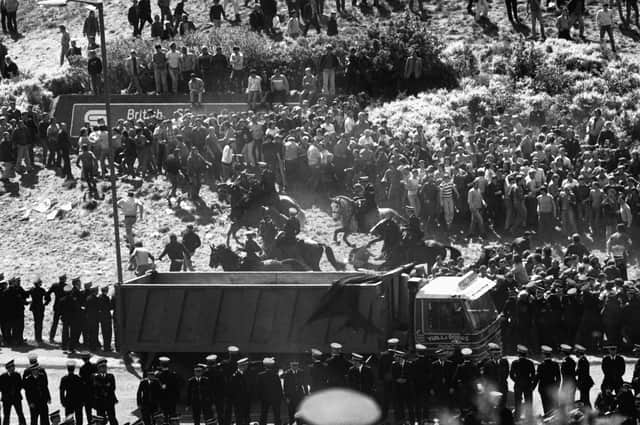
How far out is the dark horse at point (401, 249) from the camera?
3084 centimetres

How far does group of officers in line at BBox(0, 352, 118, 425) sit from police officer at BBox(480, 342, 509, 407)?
691cm

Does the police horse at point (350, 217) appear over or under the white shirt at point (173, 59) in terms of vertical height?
under

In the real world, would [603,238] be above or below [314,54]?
below

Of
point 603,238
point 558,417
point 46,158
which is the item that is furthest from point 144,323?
point 46,158

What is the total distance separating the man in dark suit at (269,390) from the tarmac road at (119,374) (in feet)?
4.26

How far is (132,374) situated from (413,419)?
6.96 m

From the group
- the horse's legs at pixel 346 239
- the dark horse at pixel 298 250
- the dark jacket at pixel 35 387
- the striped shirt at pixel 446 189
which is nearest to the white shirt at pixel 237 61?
the horse's legs at pixel 346 239

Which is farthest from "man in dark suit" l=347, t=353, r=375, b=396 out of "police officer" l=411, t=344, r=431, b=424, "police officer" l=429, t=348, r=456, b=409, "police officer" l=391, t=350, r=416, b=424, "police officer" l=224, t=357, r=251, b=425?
"police officer" l=224, t=357, r=251, b=425

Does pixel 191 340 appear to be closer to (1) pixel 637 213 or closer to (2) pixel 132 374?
(2) pixel 132 374

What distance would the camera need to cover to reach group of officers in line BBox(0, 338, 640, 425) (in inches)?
938

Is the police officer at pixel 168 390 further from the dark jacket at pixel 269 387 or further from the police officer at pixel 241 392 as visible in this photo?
the dark jacket at pixel 269 387

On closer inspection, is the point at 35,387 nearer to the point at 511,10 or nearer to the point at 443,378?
the point at 443,378

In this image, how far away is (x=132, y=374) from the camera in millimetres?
28000

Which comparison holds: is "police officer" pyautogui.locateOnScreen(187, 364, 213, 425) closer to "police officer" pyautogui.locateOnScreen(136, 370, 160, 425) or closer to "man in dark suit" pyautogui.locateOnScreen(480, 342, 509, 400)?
"police officer" pyautogui.locateOnScreen(136, 370, 160, 425)
